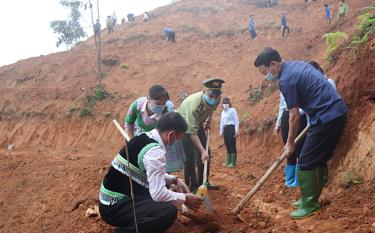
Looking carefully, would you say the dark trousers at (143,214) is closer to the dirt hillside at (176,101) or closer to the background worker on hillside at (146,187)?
the background worker on hillside at (146,187)

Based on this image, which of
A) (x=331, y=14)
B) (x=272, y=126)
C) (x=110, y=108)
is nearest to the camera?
(x=272, y=126)

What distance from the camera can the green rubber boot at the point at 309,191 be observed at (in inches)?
153

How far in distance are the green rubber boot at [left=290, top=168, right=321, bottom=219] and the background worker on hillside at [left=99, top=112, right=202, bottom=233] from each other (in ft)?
3.90

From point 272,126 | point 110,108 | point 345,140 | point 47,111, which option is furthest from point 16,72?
point 345,140

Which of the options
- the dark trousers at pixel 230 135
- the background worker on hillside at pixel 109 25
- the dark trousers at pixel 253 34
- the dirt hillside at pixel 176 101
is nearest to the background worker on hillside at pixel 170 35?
the dirt hillside at pixel 176 101

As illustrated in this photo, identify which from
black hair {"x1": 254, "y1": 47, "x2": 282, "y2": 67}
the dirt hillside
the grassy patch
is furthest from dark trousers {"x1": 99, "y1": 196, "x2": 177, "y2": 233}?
the grassy patch

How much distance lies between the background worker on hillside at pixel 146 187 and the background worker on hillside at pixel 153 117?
1249mm

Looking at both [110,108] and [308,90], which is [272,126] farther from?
[110,108]

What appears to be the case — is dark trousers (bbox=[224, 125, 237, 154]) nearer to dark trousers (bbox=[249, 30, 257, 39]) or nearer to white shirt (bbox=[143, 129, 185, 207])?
white shirt (bbox=[143, 129, 185, 207])

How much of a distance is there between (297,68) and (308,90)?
27 centimetres

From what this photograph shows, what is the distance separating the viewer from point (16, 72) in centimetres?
2398

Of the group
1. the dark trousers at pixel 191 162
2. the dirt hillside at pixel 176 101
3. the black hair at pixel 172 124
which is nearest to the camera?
the black hair at pixel 172 124

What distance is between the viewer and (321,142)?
150 inches

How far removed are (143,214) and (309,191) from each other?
1.81 meters
